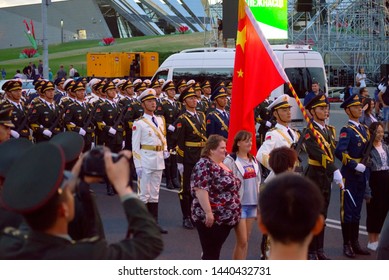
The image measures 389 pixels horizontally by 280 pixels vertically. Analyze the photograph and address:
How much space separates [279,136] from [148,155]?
2.18m

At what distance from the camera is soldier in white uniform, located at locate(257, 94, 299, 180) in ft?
27.7

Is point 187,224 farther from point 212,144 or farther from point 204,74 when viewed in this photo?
point 204,74

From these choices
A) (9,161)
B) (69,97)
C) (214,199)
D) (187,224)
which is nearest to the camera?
(9,161)

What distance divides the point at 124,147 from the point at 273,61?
7203mm

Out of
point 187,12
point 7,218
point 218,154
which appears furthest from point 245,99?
point 187,12

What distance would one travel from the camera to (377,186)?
29.5 feet

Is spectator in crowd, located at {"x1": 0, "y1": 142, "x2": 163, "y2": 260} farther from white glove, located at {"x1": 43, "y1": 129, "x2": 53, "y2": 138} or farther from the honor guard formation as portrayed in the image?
white glove, located at {"x1": 43, "y1": 129, "x2": 53, "y2": 138}

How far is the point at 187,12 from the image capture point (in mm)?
101062

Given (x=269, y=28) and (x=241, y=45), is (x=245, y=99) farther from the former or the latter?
(x=269, y=28)

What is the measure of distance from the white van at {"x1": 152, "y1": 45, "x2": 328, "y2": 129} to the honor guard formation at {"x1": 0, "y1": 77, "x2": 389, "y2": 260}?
5.28 feet

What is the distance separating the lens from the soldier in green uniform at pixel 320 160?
832 centimetres

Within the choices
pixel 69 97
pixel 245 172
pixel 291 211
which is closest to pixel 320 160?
pixel 245 172

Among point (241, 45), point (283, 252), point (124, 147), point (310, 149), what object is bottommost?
point (124, 147)

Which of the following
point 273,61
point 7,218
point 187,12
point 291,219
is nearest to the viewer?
point 291,219
